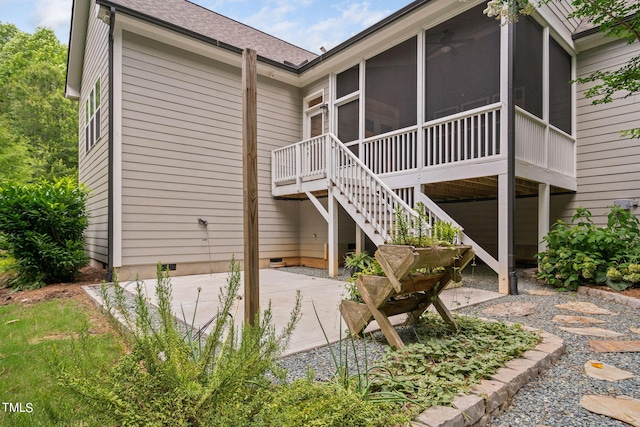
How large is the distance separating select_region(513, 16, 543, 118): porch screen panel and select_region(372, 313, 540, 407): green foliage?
12.8ft

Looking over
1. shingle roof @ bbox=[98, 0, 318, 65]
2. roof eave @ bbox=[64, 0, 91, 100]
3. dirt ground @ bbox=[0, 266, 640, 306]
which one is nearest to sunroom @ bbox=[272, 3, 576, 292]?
dirt ground @ bbox=[0, 266, 640, 306]

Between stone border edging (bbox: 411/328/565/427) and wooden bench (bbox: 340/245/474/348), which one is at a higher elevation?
wooden bench (bbox: 340/245/474/348)

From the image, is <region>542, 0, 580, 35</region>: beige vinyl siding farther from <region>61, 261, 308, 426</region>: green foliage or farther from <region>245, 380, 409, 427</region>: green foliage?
<region>61, 261, 308, 426</region>: green foliage

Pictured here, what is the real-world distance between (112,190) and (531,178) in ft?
22.8

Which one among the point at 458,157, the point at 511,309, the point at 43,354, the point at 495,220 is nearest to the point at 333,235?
the point at 458,157

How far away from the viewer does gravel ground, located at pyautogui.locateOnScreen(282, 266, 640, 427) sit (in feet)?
5.63

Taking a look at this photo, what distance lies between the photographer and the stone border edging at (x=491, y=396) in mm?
1521

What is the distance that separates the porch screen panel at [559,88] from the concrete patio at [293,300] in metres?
3.74

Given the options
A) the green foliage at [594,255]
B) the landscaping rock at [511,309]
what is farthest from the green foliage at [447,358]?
the green foliage at [594,255]

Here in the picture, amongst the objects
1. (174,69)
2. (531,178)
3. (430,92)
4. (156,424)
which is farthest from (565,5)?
(156,424)

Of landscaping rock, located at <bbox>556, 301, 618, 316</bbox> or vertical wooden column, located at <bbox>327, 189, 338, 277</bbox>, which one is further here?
vertical wooden column, located at <bbox>327, 189, 338, 277</bbox>

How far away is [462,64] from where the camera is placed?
5594mm

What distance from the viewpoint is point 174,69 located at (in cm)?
673

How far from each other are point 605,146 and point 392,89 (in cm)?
401
